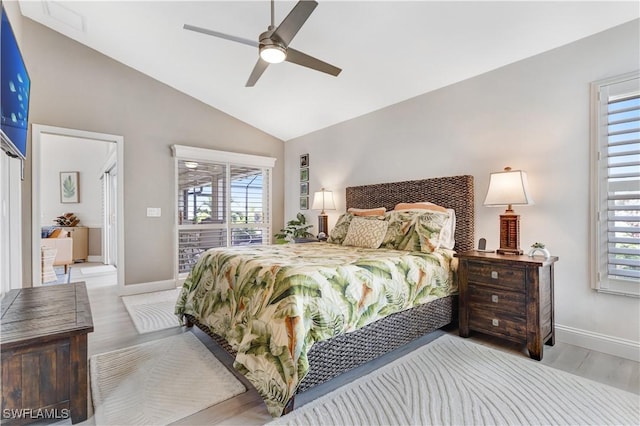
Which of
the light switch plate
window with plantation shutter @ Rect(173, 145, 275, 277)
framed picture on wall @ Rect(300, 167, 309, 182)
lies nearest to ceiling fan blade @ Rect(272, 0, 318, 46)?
window with plantation shutter @ Rect(173, 145, 275, 277)

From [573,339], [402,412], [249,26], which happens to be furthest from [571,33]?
[402,412]

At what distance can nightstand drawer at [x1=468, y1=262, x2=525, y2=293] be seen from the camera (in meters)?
2.40

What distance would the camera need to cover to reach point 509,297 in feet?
8.05

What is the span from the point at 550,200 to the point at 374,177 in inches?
80.7

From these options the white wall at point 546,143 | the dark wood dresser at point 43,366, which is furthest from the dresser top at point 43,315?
the white wall at point 546,143

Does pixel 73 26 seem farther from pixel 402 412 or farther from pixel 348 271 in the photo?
pixel 402 412

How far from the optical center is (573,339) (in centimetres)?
257

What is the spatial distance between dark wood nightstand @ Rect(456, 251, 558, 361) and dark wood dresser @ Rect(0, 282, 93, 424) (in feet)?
9.01

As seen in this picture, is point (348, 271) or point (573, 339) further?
point (573, 339)

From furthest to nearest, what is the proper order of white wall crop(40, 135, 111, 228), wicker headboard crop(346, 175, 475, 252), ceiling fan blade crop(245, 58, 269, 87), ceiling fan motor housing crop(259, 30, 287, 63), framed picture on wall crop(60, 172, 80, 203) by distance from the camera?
framed picture on wall crop(60, 172, 80, 203)
white wall crop(40, 135, 111, 228)
wicker headboard crop(346, 175, 475, 252)
ceiling fan blade crop(245, 58, 269, 87)
ceiling fan motor housing crop(259, 30, 287, 63)

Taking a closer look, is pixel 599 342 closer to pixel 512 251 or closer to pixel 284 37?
pixel 512 251

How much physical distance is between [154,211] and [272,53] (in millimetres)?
3319

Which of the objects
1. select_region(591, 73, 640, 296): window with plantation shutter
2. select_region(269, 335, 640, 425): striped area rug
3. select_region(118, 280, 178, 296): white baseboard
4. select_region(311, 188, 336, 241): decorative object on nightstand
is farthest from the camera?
select_region(311, 188, 336, 241): decorative object on nightstand

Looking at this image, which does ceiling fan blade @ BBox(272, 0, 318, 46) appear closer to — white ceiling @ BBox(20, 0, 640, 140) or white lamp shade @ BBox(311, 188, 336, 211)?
white ceiling @ BBox(20, 0, 640, 140)
